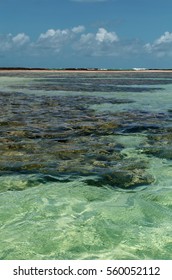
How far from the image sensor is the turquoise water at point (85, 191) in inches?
227

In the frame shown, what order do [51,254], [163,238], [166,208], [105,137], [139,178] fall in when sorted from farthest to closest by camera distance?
[105,137]
[139,178]
[166,208]
[163,238]
[51,254]

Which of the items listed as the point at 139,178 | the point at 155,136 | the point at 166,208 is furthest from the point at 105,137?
the point at 166,208

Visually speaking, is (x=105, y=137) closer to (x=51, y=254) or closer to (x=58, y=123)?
(x=58, y=123)

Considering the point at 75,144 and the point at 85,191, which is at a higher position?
the point at 75,144

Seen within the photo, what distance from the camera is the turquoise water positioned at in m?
5.76

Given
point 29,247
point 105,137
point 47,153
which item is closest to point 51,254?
point 29,247

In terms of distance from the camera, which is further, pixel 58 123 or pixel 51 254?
pixel 58 123

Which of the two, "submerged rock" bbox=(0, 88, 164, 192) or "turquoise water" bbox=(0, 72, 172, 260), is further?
"submerged rock" bbox=(0, 88, 164, 192)

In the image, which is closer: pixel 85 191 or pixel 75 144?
pixel 85 191

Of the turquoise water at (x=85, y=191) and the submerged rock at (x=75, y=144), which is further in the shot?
the submerged rock at (x=75, y=144)

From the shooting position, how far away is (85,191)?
7.93 m

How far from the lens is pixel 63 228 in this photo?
6.26 m

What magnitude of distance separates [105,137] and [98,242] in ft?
23.8
